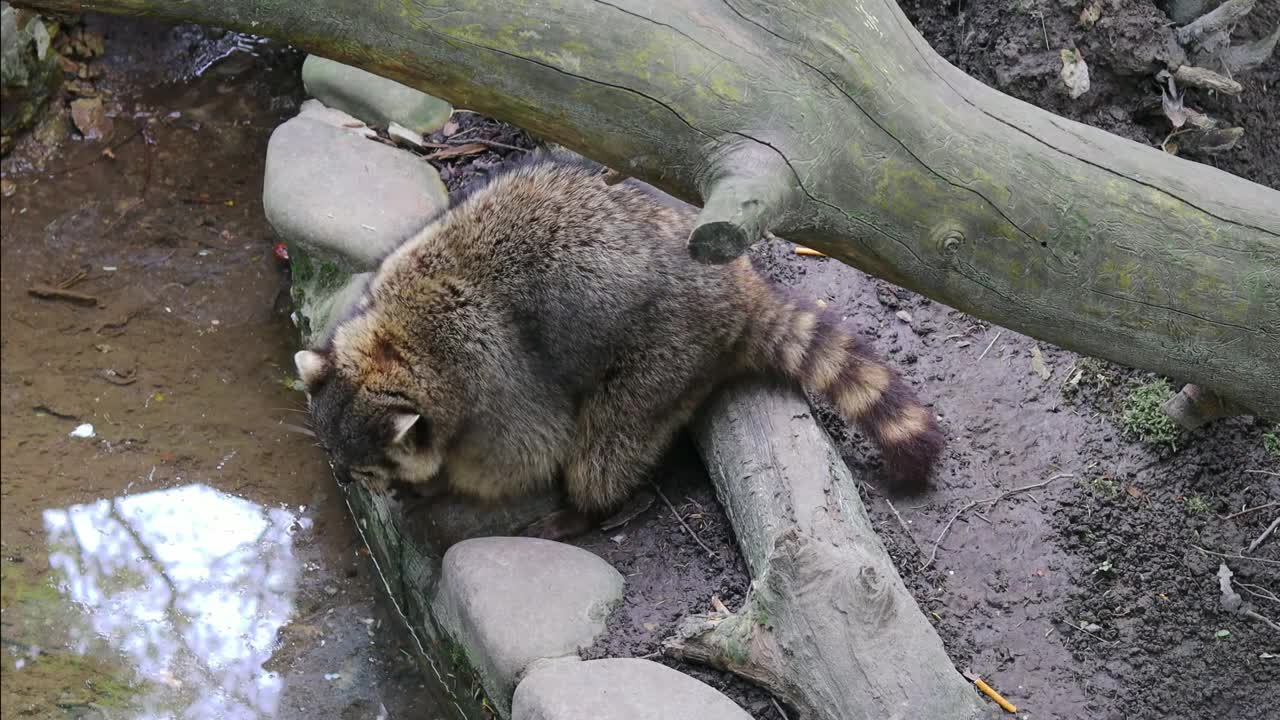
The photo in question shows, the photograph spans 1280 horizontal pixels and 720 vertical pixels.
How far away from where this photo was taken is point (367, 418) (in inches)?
153

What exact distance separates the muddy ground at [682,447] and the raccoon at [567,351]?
0.28 meters

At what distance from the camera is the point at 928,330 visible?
4.26 m

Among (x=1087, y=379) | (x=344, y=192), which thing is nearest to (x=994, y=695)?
(x=1087, y=379)

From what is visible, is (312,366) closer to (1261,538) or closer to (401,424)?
(401,424)

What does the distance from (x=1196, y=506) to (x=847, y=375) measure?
44.8 inches

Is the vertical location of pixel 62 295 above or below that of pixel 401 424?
below

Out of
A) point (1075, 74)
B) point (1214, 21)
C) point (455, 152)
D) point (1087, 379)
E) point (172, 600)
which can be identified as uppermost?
point (1214, 21)

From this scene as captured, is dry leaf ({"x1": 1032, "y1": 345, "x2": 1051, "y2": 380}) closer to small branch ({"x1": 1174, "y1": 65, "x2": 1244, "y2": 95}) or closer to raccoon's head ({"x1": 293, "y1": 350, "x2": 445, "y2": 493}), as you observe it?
small branch ({"x1": 1174, "y1": 65, "x2": 1244, "y2": 95})

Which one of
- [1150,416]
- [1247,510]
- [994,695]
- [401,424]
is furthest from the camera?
[401,424]

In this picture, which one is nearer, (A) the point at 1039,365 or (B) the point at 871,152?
(B) the point at 871,152

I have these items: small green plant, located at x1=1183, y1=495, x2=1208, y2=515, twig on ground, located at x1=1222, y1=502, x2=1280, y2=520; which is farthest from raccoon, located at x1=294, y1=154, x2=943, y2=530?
twig on ground, located at x1=1222, y1=502, x2=1280, y2=520

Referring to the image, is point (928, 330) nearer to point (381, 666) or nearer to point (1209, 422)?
point (1209, 422)

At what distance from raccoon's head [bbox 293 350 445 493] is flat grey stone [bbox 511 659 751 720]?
3.50ft

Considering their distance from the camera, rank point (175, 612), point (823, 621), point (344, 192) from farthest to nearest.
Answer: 1. point (344, 192)
2. point (175, 612)
3. point (823, 621)
